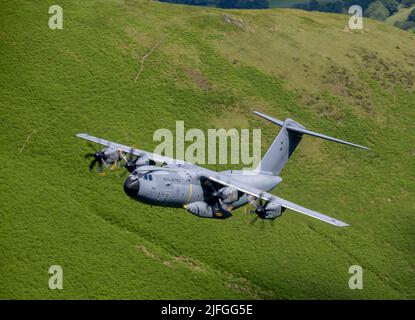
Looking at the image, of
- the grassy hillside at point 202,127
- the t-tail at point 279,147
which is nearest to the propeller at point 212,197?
the t-tail at point 279,147

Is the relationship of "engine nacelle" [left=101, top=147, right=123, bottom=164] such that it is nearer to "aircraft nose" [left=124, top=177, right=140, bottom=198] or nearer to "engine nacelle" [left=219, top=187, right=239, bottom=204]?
"aircraft nose" [left=124, top=177, right=140, bottom=198]

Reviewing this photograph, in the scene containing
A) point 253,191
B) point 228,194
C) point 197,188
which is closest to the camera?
point 253,191

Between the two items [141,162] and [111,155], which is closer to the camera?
[111,155]

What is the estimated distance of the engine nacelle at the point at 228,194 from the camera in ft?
185

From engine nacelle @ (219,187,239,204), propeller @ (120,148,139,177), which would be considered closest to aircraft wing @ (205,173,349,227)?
engine nacelle @ (219,187,239,204)

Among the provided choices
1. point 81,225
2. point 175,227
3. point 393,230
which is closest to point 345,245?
point 393,230

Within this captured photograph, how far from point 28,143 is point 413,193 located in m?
51.5

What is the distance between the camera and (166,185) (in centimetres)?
5478

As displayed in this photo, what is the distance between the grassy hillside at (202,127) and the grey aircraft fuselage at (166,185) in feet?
55.2

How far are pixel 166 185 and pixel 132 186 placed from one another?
3.11 m

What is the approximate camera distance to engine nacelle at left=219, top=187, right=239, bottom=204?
185 feet

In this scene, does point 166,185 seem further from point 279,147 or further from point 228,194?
point 279,147

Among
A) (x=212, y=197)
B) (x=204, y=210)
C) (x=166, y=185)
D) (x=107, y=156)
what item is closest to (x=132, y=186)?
(x=166, y=185)

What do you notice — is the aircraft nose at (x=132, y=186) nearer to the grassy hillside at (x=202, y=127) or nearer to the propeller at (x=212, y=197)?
the propeller at (x=212, y=197)
